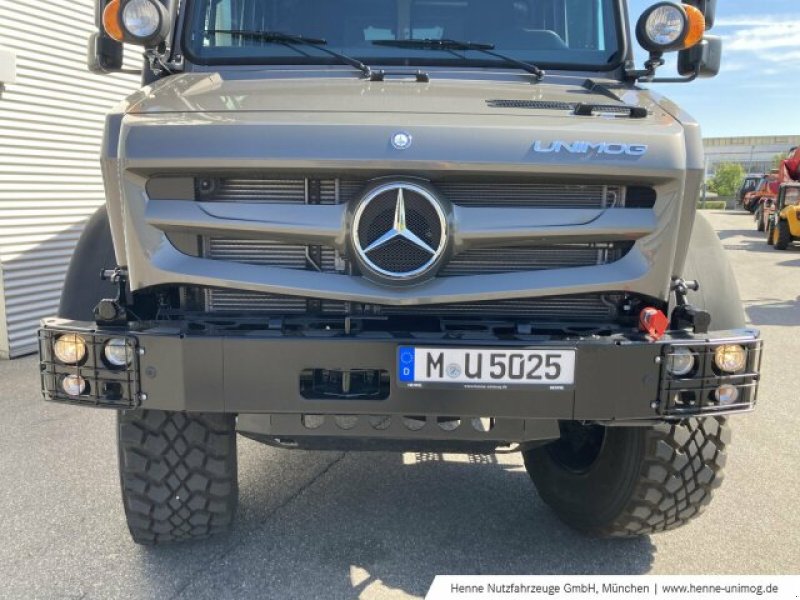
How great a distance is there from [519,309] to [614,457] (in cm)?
95

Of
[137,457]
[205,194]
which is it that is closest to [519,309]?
[205,194]

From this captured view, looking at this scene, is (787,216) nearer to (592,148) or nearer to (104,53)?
(592,148)

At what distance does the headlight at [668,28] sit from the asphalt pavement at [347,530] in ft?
7.27

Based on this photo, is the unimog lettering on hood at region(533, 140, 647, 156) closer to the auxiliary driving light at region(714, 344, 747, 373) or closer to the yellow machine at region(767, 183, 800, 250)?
the auxiliary driving light at region(714, 344, 747, 373)

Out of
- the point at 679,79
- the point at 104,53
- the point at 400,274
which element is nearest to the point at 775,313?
the point at 679,79

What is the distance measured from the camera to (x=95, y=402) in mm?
2373

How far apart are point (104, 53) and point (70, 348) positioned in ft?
4.92

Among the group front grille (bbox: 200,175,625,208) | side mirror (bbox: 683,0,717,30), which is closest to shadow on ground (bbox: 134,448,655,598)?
front grille (bbox: 200,175,625,208)

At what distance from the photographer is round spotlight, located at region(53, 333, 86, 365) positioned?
2.36 m

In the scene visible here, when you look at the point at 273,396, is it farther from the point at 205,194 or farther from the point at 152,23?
the point at 152,23

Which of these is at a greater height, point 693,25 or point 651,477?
point 693,25

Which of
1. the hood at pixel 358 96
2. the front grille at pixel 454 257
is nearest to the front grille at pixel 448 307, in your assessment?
the front grille at pixel 454 257

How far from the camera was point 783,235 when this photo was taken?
1806 centimetres

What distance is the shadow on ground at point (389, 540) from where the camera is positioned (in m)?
2.90
